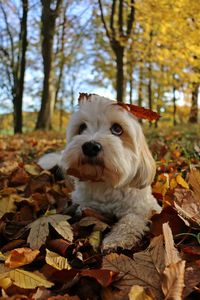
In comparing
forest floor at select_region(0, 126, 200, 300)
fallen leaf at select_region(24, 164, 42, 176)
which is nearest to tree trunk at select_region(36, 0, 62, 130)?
fallen leaf at select_region(24, 164, 42, 176)

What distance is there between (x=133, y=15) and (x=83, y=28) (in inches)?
358

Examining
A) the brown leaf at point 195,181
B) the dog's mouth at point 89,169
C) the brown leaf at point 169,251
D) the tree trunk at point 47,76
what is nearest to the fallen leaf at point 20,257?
the brown leaf at point 169,251

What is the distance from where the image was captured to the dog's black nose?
2721 millimetres

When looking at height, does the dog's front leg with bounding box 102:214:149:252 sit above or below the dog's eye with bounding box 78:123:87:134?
below

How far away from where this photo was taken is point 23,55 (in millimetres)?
17297

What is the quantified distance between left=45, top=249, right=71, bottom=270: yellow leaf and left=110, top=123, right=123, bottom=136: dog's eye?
122cm

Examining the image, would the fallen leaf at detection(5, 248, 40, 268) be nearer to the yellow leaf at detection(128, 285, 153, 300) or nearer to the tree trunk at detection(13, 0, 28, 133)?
the yellow leaf at detection(128, 285, 153, 300)

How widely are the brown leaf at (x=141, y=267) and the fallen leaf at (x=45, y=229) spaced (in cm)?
46

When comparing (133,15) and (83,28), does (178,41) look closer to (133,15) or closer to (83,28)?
(133,15)

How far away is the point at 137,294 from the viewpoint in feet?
5.17

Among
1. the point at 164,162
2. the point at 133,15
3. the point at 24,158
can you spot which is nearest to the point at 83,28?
the point at 133,15

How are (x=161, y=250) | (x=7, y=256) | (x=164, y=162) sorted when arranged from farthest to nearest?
(x=164, y=162) < (x=7, y=256) < (x=161, y=250)

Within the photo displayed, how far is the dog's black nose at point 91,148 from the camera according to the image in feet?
8.93

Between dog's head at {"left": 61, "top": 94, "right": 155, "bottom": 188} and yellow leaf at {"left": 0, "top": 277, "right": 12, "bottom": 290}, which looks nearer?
yellow leaf at {"left": 0, "top": 277, "right": 12, "bottom": 290}
